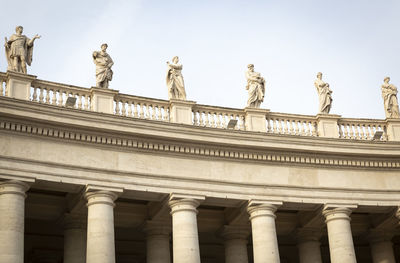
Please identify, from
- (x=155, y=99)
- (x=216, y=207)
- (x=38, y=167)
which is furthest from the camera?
(x=216, y=207)

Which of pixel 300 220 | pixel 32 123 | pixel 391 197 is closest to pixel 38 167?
pixel 32 123

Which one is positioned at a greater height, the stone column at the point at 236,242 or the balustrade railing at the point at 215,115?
the balustrade railing at the point at 215,115

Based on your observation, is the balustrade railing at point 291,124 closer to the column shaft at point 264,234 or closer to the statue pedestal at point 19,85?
the column shaft at point 264,234

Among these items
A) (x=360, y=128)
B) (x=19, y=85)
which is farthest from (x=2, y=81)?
(x=360, y=128)

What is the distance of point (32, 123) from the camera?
112ft

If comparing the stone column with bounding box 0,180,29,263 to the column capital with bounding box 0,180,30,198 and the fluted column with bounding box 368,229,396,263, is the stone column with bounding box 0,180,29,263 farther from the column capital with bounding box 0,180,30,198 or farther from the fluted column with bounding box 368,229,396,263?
the fluted column with bounding box 368,229,396,263

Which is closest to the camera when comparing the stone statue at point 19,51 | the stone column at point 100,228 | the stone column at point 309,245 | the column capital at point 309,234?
the stone column at point 100,228

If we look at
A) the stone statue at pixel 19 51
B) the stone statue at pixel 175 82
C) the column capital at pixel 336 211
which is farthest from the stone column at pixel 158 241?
the stone statue at pixel 19 51

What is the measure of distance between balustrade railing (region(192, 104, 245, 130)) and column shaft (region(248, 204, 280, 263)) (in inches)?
193

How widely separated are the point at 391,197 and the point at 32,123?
19.8m

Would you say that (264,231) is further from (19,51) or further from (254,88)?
(19,51)

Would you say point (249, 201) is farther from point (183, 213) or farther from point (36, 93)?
point (36, 93)

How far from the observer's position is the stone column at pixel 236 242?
41438mm

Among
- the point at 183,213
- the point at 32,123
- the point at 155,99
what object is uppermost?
the point at 155,99
